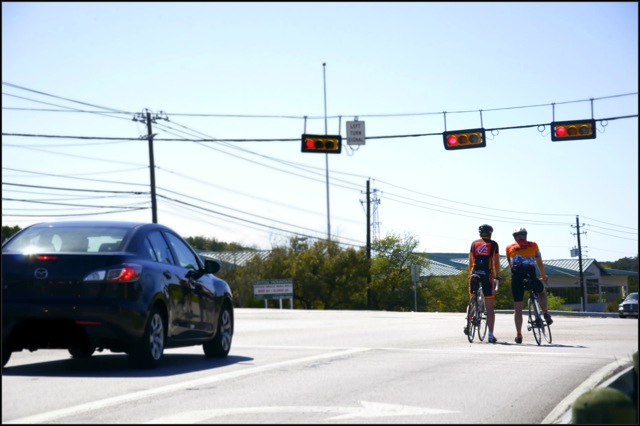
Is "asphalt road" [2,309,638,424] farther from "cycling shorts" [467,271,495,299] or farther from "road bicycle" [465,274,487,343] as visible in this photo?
"cycling shorts" [467,271,495,299]

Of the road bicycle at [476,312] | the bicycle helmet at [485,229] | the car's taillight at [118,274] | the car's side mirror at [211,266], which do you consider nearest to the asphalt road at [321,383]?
the road bicycle at [476,312]

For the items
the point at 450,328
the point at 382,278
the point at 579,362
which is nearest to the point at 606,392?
the point at 579,362

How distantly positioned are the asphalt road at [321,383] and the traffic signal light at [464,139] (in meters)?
15.2

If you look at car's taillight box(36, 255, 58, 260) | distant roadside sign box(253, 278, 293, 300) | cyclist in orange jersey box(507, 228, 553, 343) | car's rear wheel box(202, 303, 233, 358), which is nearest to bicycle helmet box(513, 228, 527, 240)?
cyclist in orange jersey box(507, 228, 553, 343)

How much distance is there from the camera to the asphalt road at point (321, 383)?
755 cm

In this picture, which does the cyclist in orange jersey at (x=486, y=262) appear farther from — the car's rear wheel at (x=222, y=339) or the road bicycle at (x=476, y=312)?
the car's rear wheel at (x=222, y=339)

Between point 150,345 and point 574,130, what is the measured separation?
71.0 feet

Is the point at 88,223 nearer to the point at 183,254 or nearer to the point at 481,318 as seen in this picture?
the point at 183,254

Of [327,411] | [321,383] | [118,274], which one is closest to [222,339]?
[118,274]

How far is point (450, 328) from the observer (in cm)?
1928

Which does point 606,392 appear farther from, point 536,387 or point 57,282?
point 57,282

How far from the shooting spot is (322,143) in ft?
102

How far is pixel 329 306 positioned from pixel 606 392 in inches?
2355

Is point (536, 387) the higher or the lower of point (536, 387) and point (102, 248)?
the lower
